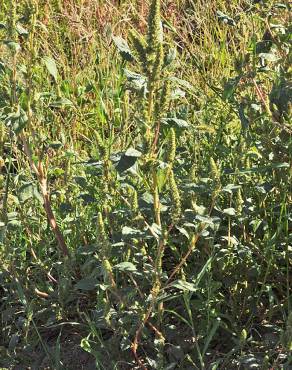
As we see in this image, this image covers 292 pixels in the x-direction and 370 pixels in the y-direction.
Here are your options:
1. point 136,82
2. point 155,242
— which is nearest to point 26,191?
point 155,242

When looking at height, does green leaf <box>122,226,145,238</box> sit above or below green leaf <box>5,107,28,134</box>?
A: below

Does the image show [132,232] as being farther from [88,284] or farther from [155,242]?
[155,242]

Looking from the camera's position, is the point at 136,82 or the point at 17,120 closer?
the point at 136,82

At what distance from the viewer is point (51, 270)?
2.58m

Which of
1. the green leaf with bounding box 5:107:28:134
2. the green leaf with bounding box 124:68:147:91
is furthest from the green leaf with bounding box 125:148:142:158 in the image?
the green leaf with bounding box 5:107:28:134

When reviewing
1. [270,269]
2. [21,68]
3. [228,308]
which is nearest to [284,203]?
[270,269]

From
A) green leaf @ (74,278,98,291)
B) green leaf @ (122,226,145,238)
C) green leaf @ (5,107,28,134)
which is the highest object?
green leaf @ (5,107,28,134)

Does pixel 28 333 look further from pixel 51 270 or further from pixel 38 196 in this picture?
pixel 38 196

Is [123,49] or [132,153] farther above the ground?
[123,49]

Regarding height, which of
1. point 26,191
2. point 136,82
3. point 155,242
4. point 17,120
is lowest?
point 155,242

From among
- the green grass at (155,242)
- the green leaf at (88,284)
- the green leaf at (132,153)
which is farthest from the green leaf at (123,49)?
the green leaf at (88,284)

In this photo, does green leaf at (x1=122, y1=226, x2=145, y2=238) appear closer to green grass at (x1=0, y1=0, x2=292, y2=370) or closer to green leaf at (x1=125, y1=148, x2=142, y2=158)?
green grass at (x1=0, y1=0, x2=292, y2=370)

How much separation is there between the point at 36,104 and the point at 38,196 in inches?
11.5

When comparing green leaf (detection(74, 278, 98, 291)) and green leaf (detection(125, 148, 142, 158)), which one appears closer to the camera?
green leaf (detection(125, 148, 142, 158))
